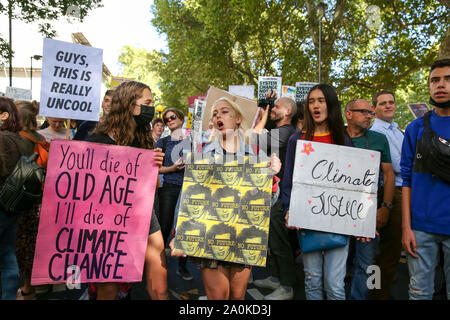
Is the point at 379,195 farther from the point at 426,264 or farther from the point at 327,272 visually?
the point at 327,272

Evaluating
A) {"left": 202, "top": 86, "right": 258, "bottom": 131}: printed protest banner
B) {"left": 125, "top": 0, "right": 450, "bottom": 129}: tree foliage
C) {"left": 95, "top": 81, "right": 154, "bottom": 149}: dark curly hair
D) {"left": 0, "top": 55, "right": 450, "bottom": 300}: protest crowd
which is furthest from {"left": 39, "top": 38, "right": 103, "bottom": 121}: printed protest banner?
{"left": 125, "top": 0, "right": 450, "bottom": 129}: tree foliage

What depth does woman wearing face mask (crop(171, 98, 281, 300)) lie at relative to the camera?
2.13 m

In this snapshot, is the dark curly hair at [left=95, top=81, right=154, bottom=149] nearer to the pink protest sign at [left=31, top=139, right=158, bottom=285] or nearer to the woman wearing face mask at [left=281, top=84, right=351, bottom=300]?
the pink protest sign at [left=31, top=139, right=158, bottom=285]

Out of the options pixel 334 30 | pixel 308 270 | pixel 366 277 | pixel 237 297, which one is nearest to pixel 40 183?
pixel 237 297

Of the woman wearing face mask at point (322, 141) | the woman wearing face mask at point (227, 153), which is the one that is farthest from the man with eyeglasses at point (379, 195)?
the woman wearing face mask at point (227, 153)

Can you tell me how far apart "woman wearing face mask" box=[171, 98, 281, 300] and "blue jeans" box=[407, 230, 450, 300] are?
1.13m

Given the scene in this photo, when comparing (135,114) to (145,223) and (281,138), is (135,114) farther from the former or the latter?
(281,138)

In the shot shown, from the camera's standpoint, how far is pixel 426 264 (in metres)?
2.17

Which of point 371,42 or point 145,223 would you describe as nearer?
point 145,223

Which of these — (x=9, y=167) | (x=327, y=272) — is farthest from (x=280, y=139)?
(x=9, y=167)

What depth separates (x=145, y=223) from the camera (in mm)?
2338

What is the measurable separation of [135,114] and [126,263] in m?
1.10

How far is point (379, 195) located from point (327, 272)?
1.09 metres

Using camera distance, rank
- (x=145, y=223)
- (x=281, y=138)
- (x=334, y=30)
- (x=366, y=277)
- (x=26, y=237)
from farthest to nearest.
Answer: (x=334, y=30) → (x=281, y=138) → (x=26, y=237) → (x=366, y=277) → (x=145, y=223)
